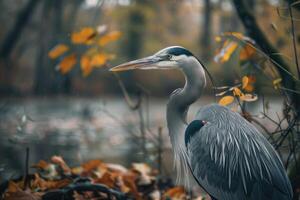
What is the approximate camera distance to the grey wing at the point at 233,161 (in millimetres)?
2564

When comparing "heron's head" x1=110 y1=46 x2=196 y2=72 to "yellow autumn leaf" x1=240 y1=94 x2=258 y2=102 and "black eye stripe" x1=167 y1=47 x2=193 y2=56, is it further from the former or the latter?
"yellow autumn leaf" x1=240 y1=94 x2=258 y2=102

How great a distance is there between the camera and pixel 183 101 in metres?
2.95

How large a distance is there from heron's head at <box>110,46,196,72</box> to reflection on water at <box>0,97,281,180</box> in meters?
1.01

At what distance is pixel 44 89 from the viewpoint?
60.5 ft

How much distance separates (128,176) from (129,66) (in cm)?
109

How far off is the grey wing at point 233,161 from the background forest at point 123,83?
0.18 metres

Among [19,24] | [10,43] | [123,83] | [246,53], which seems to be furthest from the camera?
[123,83]

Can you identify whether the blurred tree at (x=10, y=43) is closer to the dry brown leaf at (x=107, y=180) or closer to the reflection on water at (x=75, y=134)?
the reflection on water at (x=75, y=134)

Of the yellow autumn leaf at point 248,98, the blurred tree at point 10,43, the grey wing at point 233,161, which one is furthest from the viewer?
the blurred tree at point 10,43

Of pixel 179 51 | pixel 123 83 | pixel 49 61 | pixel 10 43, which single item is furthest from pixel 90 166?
pixel 123 83

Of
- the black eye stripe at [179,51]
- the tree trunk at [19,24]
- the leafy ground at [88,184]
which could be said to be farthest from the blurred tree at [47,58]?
the black eye stripe at [179,51]

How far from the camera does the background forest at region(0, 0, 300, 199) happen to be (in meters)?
3.43

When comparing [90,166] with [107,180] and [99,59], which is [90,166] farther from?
[99,59]

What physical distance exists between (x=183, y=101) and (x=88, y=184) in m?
0.80
